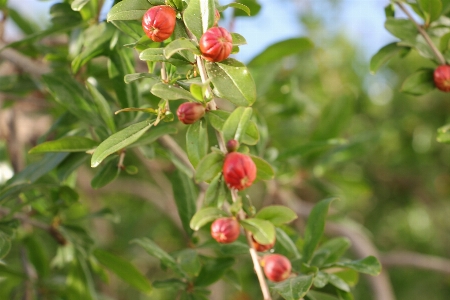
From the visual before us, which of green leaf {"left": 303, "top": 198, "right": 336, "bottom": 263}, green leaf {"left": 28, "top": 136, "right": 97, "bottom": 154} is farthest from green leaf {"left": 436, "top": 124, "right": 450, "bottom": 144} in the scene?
green leaf {"left": 28, "top": 136, "right": 97, "bottom": 154}

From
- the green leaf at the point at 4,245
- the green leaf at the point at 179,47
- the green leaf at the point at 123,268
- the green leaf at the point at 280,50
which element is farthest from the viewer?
the green leaf at the point at 280,50

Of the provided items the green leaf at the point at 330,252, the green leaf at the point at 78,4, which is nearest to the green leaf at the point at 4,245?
the green leaf at the point at 78,4

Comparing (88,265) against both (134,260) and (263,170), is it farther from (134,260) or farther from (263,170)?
(134,260)

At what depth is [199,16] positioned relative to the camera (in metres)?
0.58

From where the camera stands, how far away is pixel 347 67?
2168 millimetres

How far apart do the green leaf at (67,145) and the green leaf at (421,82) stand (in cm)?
48

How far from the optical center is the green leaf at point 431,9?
2.58ft

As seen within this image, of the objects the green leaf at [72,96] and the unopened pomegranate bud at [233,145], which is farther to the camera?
the green leaf at [72,96]

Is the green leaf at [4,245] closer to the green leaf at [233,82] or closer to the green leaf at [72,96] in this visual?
the green leaf at [72,96]

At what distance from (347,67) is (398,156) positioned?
45 centimetres

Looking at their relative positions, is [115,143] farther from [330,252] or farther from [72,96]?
[330,252]

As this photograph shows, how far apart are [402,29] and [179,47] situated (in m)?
0.41

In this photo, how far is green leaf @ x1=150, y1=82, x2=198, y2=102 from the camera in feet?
1.80

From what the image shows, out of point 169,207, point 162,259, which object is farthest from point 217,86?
point 169,207
